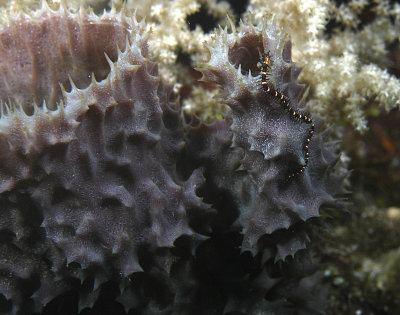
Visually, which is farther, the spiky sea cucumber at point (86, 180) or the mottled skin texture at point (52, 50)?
the mottled skin texture at point (52, 50)

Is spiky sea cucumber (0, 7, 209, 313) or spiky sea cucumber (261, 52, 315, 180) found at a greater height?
spiky sea cucumber (261, 52, 315, 180)

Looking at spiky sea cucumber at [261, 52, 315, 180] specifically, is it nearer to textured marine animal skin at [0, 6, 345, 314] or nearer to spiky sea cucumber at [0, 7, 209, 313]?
textured marine animal skin at [0, 6, 345, 314]

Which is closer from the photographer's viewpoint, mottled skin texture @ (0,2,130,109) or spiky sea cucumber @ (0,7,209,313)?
Answer: spiky sea cucumber @ (0,7,209,313)

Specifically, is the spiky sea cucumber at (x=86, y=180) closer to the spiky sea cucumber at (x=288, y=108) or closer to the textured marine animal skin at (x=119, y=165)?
the textured marine animal skin at (x=119, y=165)

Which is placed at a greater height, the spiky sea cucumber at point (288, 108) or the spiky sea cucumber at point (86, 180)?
the spiky sea cucumber at point (288, 108)

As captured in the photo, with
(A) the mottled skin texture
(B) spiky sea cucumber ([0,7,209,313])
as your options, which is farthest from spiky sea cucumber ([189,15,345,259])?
(A) the mottled skin texture

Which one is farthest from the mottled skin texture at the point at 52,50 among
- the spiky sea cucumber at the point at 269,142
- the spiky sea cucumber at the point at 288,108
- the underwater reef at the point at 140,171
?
the spiky sea cucumber at the point at 288,108

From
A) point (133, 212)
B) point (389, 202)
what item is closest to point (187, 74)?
point (133, 212)

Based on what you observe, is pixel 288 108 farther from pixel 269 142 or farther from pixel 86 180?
pixel 86 180

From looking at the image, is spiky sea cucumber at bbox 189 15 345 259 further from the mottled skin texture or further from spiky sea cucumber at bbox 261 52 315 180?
the mottled skin texture
